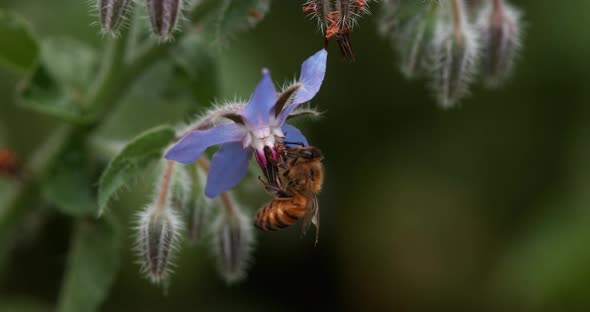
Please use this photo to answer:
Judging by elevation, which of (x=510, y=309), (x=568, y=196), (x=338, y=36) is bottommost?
(x=510, y=309)

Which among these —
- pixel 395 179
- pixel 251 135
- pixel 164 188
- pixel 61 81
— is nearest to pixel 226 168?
pixel 251 135

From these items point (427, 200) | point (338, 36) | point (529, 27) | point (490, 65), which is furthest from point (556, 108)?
point (338, 36)

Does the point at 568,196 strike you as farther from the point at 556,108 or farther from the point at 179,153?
the point at 179,153

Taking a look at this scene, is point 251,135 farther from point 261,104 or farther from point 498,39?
point 498,39

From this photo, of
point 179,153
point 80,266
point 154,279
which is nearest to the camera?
point 179,153

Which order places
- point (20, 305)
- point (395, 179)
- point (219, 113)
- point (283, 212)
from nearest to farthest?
point (219, 113), point (283, 212), point (20, 305), point (395, 179)

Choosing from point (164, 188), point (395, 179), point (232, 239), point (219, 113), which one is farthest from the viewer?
point (395, 179)

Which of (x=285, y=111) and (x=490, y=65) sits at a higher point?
(x=490, y=65)

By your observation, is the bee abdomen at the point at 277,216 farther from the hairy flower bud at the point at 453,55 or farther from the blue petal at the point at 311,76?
the hairy flower bud at the point at 453,55
